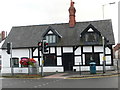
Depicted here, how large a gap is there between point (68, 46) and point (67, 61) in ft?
7.01

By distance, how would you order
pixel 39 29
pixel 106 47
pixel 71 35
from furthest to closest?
pixel 39 29, pixel 71 35, pixel 106 47

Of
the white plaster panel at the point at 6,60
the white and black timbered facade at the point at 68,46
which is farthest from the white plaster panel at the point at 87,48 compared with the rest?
the white plaster panel at the point at 6,60

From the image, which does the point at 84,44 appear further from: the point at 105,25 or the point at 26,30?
the point at 26,30

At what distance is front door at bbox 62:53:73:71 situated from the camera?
104 feet

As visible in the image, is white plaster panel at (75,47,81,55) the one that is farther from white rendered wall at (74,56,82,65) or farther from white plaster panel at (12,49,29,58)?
white plaster panel at (12,49,29,58)

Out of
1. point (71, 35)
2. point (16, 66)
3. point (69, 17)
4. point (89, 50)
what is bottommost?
point (16, 66)

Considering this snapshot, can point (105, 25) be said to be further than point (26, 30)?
No

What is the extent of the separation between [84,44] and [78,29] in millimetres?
4052

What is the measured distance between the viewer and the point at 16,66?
112ft

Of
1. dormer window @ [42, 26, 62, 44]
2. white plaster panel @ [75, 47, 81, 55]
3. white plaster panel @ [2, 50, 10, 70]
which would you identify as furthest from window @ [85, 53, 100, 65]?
white plaster panel @ [2, 50, 10, 70]

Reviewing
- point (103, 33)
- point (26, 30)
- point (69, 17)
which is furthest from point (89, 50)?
point (26, 30)

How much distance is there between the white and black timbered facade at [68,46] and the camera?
30.9m

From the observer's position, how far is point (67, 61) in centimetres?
3195

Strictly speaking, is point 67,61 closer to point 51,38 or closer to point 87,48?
point 87,48
